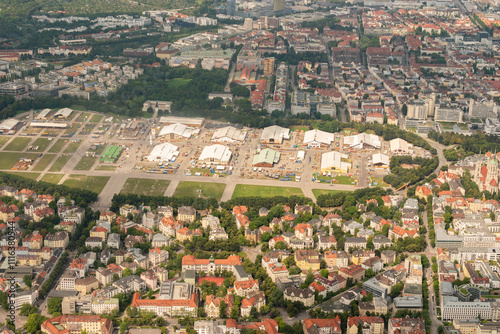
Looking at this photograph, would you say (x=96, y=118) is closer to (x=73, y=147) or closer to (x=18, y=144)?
(x=73, y=147)

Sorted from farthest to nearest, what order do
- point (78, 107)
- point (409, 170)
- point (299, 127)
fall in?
point (78, 107) < point (299, 127) < point (409, 170)

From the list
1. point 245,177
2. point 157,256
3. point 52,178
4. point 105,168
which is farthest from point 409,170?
point 52,178

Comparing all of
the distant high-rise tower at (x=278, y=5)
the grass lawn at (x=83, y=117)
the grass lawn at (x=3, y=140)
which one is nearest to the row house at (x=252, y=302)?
the grass lawn at (x=3, y=140)

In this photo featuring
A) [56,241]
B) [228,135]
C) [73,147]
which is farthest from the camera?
[228,135]

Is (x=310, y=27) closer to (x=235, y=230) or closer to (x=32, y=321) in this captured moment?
(x=235, y=230)

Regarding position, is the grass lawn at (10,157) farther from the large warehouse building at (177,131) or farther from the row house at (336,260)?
the row house at (336,260)

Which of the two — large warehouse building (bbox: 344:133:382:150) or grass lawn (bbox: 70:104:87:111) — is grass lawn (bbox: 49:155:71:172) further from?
large warehouse building (bbox: 344:133:382:150)
